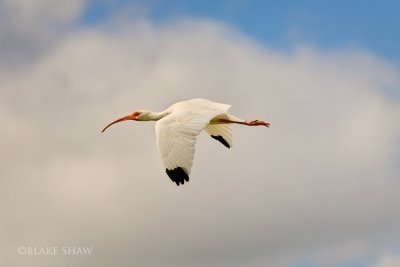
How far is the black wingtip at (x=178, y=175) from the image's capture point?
38.7 meters

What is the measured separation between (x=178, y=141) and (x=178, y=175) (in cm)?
115

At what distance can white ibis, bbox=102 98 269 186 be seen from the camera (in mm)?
39031

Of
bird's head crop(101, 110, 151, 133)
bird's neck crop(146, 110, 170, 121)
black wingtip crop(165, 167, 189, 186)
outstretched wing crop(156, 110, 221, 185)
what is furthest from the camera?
bird's head crop(101, 110, 151, 133)

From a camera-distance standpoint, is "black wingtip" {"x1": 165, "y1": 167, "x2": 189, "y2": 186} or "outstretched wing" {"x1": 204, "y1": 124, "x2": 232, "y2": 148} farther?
"outstretched wing" {"x1": 204, "y1": 124, "x2": 232, "y2": 148}

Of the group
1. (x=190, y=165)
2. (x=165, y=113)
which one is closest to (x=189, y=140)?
(x=190, y=165)

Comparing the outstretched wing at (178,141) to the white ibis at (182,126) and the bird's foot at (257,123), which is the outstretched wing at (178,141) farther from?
the bird's foot at (257,123)

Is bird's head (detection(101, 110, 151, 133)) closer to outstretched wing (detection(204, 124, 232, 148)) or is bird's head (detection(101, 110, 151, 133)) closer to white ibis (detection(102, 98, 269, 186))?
white ibis (detection(102, 98, 269, 186))

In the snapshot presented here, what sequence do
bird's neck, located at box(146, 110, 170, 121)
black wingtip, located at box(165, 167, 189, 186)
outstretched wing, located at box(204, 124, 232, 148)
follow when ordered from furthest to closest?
outstretched wing, located at box(204, 124, 232, 148)
bird's neck, located at box(146, 110, 170, 121)
black wingtip, located at box(165, 167, 189, 186)

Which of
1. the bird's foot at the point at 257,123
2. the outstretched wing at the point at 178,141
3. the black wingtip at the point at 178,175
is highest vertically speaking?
the bird's foot at the point at 257,123

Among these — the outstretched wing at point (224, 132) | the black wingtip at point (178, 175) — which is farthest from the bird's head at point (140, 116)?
the black wingtip at point (178, 175)

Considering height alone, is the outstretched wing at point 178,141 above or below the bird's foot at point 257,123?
below

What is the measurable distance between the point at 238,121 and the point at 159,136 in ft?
17.9

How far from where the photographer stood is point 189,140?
3953 cm

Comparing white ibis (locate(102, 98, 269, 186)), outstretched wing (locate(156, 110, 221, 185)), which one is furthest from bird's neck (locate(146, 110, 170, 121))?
outstretched wing (locate(156, 110, 221, 185))
